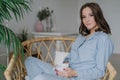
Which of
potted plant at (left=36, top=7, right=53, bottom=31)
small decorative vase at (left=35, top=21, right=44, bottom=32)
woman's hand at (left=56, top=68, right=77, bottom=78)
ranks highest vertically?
potted plant at (left=36, top=7, right=53, bottom=31)

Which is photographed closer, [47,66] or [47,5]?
[47,66]

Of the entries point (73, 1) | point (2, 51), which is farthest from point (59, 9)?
point (2, 51)

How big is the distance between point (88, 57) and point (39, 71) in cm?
38

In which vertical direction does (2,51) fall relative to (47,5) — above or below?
below

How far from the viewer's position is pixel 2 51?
9.18 feet

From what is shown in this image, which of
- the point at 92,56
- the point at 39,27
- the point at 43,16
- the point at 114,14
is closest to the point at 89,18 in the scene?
the point at 92,56

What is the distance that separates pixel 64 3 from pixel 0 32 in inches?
156

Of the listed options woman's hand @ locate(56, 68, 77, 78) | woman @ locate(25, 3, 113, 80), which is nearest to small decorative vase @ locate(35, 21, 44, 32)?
woman @ locate(25, 3, 113, 80)

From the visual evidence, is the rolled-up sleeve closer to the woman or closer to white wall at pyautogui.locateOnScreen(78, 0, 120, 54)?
the woman

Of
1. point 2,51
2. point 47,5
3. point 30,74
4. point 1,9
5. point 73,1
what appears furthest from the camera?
point 73,1

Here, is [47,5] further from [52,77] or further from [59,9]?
[52,77]

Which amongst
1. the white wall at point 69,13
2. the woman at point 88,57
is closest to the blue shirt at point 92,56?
the woman at point 88,57

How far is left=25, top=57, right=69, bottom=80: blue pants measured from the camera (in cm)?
154

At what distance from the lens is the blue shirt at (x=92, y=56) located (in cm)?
157
